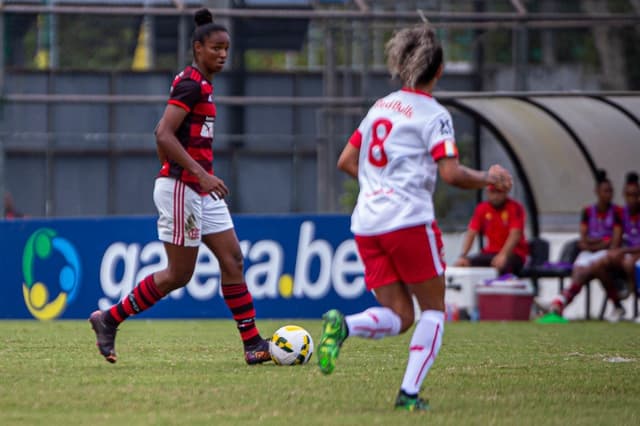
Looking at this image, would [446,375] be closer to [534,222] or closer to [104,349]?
[104,349]

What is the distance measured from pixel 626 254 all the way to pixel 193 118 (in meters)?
8.51

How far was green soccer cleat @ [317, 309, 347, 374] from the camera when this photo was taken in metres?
5.99

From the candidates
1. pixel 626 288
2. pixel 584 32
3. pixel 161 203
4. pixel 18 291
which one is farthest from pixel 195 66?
pixel 584 32

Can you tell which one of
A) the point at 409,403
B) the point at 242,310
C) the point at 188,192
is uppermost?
the point at 188,192

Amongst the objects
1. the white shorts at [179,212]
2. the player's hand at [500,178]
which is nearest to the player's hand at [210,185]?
the white shorts at [179,212]

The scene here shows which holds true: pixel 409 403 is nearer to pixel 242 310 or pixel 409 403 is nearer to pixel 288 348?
pixel 288 348

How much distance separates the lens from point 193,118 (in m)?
7.92

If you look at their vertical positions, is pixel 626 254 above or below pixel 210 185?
below

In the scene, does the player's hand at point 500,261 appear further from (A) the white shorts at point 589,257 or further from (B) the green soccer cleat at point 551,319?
(A) the white shorts at point 589,257

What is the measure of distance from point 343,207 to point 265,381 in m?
16.3

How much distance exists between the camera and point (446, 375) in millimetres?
7695

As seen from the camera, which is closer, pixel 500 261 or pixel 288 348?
pixel 288 348

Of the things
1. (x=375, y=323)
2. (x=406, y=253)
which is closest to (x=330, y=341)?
(x=375, y=323)

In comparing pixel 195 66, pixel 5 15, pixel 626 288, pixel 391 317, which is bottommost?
pixel 626 288
